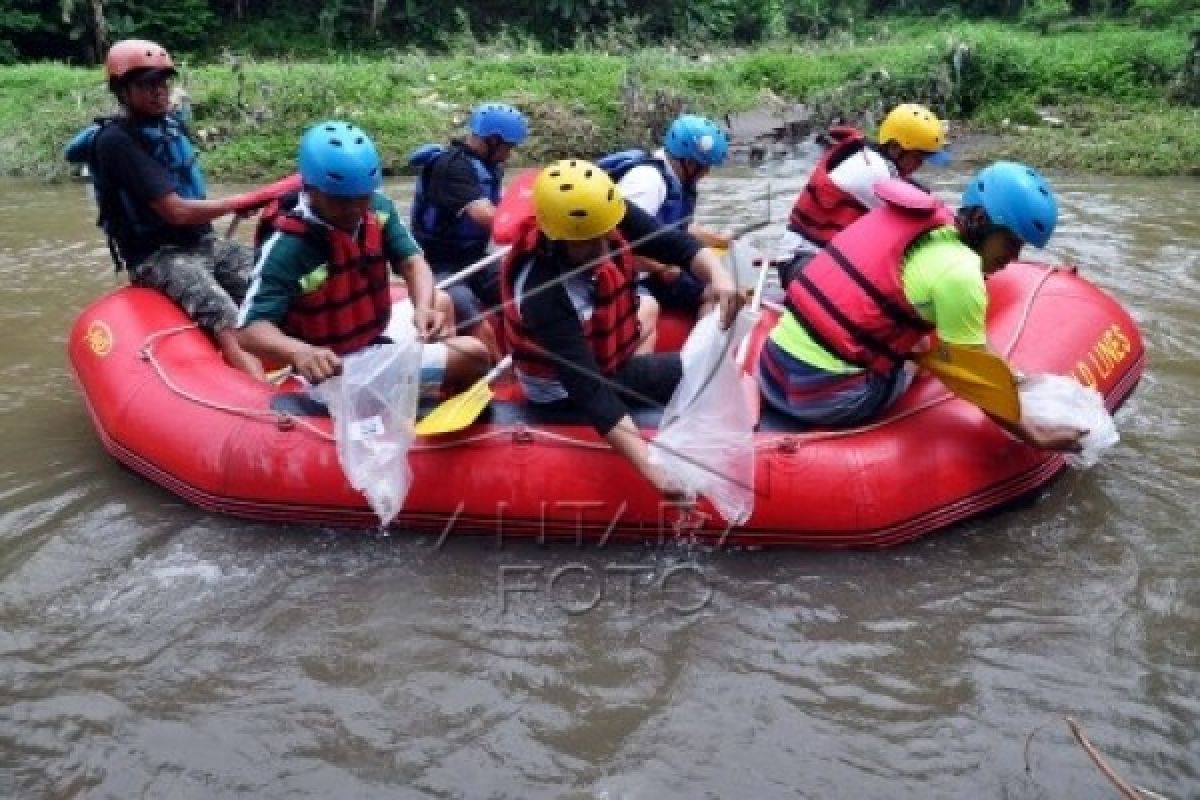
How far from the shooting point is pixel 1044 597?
372cm

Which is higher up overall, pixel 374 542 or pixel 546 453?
pixel 546 453

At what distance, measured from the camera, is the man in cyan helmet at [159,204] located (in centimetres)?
479

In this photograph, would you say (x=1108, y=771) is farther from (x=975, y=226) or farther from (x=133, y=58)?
(x=133, y=58)

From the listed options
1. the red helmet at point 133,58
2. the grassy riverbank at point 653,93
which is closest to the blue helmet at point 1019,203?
the red helmet at point 133,58

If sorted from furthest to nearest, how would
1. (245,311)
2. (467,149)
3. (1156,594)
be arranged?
(467,149), (245,311), (1156,594)

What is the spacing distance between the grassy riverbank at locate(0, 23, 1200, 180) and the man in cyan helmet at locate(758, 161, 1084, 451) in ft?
26.0

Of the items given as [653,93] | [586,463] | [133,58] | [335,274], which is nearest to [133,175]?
[133,58]

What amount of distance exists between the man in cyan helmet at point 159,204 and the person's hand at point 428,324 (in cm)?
117

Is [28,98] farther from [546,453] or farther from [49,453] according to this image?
[546,453]

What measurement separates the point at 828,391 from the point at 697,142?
1553mm

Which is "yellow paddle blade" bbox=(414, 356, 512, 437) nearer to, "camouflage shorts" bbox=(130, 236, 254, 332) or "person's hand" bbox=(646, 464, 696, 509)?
"person's hand" bbox=(646, 464, 696, 509)

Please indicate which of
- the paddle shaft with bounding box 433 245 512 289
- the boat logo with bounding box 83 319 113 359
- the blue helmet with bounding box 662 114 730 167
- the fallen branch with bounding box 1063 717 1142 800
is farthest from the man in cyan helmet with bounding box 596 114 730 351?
the fallen branch with bounding box 1063 717 1142 800

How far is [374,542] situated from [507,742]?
A: 1231mm

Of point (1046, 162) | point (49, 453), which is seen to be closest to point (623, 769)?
point (49, 453)
